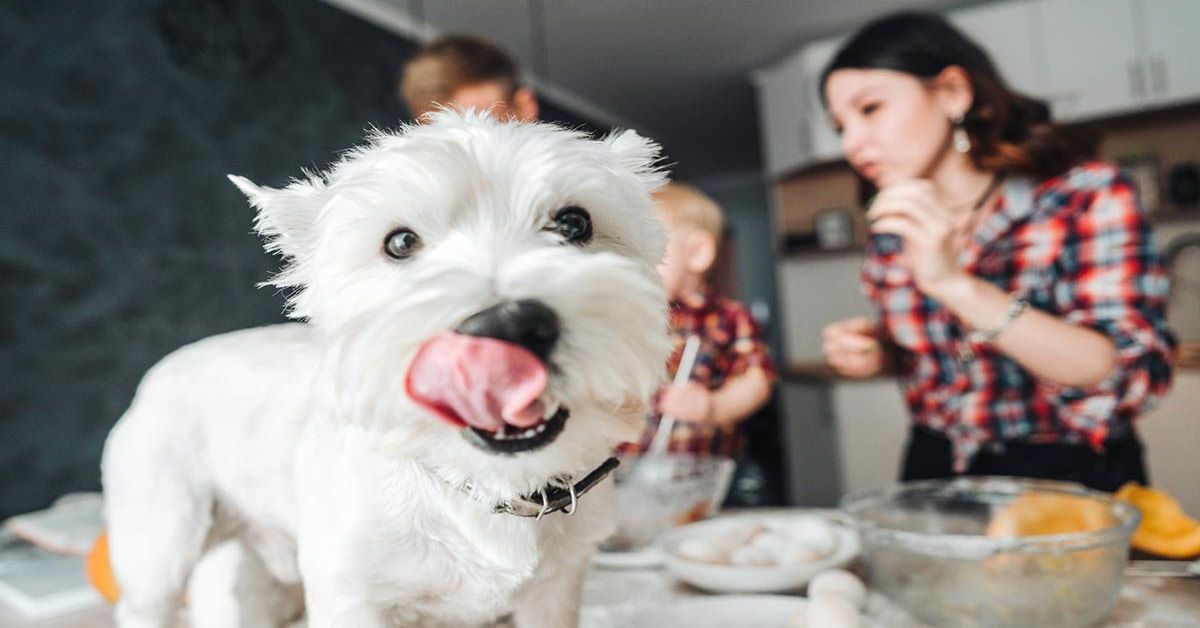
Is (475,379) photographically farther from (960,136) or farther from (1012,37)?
(1012,37)

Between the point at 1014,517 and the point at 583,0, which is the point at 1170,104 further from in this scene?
the point at 1014,517

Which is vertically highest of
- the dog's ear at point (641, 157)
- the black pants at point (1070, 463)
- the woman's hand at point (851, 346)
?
the dog's ear at point (641, 157)

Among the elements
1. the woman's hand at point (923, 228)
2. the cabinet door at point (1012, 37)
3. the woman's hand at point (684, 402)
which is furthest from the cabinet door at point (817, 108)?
the woman's hand at point (923, 228)

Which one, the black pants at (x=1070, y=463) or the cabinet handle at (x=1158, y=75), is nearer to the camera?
the black pants at (x=1070, y=463)

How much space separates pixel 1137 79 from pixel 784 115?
1569mm

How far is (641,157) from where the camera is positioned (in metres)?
0.34

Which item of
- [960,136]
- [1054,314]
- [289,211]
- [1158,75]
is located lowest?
[1054,314]

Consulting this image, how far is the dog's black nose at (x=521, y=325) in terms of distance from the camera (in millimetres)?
241

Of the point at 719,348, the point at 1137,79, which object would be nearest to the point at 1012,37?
the point at 1137,79

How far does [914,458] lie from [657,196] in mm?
1144

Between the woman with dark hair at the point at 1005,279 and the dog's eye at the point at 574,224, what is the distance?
0.69 m

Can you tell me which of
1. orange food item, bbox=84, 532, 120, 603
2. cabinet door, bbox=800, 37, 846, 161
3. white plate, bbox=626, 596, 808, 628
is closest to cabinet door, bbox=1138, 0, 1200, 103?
cabinet door, bbox=800, 37, 846, 161

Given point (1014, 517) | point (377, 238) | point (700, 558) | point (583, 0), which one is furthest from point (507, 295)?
point (583, 0)

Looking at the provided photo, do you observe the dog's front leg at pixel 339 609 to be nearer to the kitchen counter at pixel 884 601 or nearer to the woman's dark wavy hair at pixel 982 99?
the kitchen counter at pixel 884 601
